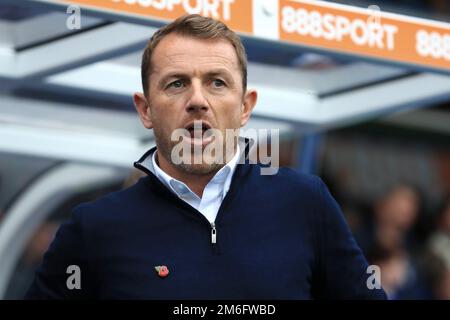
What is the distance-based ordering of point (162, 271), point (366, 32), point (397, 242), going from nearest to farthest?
point (162, 271) < point (366, 32) < point (397, 242)

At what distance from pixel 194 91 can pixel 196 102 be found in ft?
0.07

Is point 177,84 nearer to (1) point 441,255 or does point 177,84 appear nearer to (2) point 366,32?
(2) point 366,32

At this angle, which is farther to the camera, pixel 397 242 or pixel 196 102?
pixel 397 242

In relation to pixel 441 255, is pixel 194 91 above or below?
below

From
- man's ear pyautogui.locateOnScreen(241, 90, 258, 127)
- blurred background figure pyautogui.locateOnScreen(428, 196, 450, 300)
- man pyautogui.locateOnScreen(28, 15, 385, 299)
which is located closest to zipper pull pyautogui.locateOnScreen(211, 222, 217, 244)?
man pyautogui.locateOnScreen(28, 15, 385, 299)

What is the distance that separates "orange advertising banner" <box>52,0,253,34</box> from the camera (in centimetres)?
294

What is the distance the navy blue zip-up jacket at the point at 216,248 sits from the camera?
177 centimetres

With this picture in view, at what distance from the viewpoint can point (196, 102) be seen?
1.83 metres

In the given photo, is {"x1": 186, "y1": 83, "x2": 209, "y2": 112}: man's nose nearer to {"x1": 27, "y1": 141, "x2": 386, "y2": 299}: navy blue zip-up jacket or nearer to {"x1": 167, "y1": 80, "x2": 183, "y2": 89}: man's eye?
{"x1": 167, "y1": 80, "x2": 183, "y2": 89}: man's eye

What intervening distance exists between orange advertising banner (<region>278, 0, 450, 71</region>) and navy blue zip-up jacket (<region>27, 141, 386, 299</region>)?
1.47 meters

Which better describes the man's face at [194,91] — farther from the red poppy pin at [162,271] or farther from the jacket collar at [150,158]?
the red poppy pin at [162,271]

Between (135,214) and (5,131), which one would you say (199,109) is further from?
(5,131)

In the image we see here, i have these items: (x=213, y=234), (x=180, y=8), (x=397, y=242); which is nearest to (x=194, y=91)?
(x=213, y=234)

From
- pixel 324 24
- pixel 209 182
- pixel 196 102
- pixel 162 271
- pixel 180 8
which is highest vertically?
pixel 324 24
